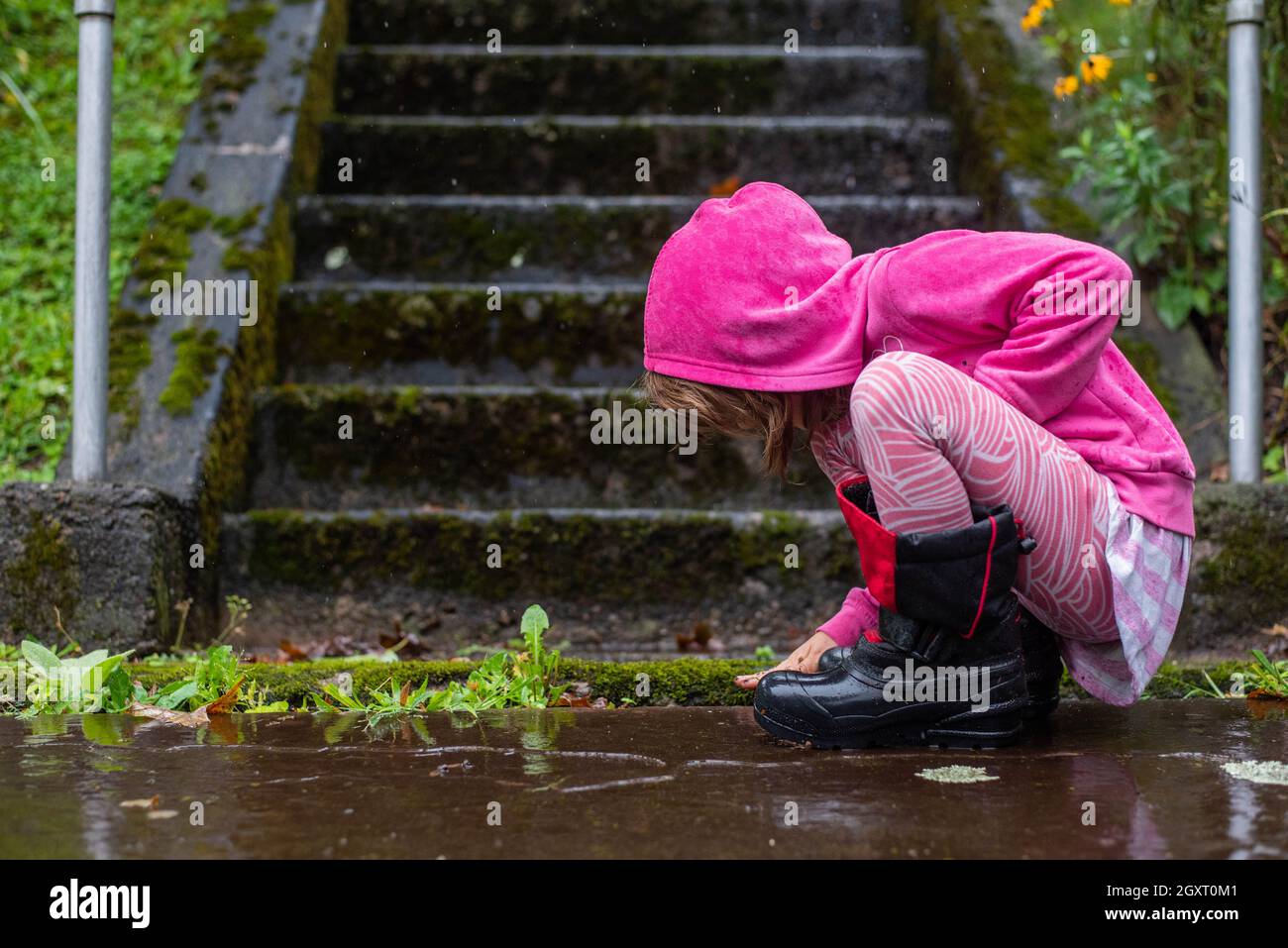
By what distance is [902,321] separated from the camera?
6.48 feet

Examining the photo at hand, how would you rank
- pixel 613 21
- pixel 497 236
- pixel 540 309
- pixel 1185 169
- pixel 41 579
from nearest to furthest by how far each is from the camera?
pixel 41 579
pixel 540 309
pixel 1185 169
pixel 497 236
pixel 613 21

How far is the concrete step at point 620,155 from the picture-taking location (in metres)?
4.10

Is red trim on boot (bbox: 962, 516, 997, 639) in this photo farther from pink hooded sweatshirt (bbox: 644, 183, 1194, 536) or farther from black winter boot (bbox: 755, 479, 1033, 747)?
pink hooded sweatshirt (bbox: 644, 183, 1194, 536)

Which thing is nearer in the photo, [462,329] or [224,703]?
[224,703]

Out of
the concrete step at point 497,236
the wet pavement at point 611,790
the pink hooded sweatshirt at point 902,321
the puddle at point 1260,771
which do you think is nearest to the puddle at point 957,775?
the wet pavement at point 611,790

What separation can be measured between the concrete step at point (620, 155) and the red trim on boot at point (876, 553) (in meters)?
2.36

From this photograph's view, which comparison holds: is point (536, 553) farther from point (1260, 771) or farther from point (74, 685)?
point (1260, 771)

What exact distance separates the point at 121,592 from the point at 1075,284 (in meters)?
1.97

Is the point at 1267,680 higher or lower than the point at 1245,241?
lower

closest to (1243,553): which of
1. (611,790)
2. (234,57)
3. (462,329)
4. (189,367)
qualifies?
(611,790)

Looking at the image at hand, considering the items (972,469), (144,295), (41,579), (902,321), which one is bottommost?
(41,579)

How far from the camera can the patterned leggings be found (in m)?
1.85

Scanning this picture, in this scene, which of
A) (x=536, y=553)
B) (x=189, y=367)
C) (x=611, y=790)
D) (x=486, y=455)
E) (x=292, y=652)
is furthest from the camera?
(x=486, y=455)

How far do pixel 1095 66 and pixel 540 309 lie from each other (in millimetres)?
1825
